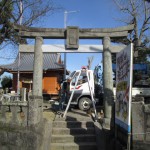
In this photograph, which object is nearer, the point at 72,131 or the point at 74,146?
the point at 74,146

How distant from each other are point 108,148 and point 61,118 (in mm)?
2632

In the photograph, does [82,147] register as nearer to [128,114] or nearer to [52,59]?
[128,114]

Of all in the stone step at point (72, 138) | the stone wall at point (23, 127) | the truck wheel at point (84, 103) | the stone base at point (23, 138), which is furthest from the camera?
the truck wheel at point (84, 103)

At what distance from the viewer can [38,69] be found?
1259cm

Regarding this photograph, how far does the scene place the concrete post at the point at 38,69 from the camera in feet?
40.9

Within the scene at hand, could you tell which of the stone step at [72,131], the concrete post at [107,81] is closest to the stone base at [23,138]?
the stone step at [72,131]

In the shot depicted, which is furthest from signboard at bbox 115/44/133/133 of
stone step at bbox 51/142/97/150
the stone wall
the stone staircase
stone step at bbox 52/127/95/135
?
the stone wall

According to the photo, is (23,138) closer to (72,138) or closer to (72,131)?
(72,138)

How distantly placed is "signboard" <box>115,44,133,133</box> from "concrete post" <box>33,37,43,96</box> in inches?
174

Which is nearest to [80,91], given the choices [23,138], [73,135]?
[73,135]

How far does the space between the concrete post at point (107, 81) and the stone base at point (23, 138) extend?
2.93 meters

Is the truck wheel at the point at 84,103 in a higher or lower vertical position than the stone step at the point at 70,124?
higher

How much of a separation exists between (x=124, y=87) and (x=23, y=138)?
332cm

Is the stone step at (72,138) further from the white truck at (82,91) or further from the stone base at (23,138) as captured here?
the white truck at (82,91)
